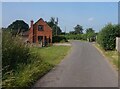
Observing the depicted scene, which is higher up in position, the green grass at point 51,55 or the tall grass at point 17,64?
the tall grass at point 17,64

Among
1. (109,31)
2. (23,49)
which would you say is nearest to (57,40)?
(109,31)

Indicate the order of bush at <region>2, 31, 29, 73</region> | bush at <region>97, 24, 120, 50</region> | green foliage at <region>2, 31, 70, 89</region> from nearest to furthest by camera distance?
green foliage at <region>2, 31, 70, 89</region>, bush at <region>2, 31, 29, 73</region>, bush at <region>97, 24, 120, 50</region>

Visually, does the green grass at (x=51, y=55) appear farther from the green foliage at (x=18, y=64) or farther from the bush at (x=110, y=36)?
the bush at (x=110, y=36)

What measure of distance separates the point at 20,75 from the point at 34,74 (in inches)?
52.2

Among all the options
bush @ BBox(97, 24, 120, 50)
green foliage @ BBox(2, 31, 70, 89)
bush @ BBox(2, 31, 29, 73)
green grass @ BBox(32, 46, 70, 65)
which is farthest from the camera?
bush @ BBox(97, 24, 120, 50)

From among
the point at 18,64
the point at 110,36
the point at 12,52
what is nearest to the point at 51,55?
the point at 110,36

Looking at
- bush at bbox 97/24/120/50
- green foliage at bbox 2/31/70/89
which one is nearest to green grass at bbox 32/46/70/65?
green foliage at bbox 2/31/70/89

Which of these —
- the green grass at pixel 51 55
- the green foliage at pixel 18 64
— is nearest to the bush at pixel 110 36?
the green grass at pixel 51 55

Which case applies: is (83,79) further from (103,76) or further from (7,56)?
(7,56)

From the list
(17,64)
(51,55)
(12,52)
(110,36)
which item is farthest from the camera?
(110,36)

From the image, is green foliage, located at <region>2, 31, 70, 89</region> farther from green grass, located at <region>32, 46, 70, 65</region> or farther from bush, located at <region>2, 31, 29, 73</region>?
green grass, located at <region>32, 46, 70, 65</region>

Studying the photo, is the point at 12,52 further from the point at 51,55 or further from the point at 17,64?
the point at 51,55

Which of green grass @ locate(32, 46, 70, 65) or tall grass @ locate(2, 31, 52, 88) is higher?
tall grass @ locate(2, 31, 52, 88)

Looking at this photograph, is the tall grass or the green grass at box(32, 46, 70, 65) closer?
the tall grass
